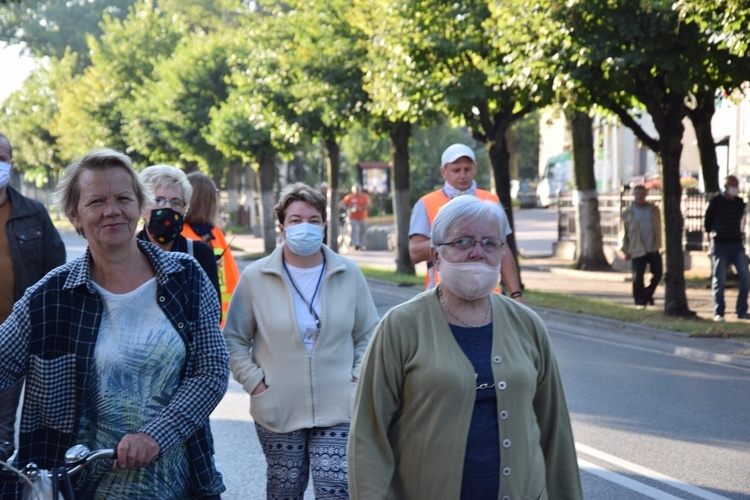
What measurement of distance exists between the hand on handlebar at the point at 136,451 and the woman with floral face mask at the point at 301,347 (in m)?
1.54

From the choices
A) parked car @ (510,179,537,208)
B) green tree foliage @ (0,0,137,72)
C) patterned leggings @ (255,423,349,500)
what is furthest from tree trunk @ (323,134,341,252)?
green tree foliage @ (0,0,137,72)

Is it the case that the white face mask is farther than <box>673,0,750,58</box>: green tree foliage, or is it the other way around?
<box>673,0,750,58</box>: green tree foliage

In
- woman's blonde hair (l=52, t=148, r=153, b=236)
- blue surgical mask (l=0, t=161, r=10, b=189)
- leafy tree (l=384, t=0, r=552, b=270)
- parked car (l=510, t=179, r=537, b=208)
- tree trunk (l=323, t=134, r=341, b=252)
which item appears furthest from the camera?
parked car (l=510, t=179, r=537, b=208)

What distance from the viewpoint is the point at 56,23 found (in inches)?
3538

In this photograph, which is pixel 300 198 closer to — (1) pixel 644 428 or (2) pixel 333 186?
(1) pixel 644 428

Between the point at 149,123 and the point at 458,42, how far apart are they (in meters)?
27.0

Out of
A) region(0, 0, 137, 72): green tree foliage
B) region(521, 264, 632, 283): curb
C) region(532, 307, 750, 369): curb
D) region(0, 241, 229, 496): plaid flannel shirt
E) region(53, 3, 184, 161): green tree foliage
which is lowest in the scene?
region(532, 307, 750, 369): curb

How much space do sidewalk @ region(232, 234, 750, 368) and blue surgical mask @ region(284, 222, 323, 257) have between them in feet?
25.4

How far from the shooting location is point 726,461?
24.8 ft

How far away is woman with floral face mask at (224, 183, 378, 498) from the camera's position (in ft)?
15.9

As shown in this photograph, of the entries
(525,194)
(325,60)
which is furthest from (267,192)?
(525,194)

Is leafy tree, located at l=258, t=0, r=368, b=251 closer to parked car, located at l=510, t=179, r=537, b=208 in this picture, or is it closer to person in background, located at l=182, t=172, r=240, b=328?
person in background, located at l=182, t=172, r=240, b=328

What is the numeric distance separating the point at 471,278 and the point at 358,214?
1224 inches

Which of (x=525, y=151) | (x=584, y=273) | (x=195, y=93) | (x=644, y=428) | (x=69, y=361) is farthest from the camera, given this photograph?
(x=525, y=151)
